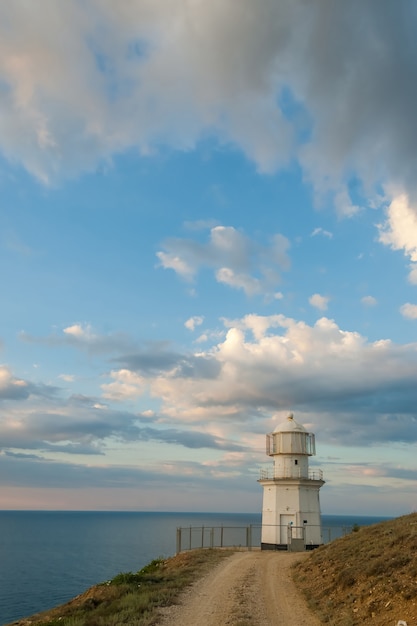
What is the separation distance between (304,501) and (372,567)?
21457 millimetres

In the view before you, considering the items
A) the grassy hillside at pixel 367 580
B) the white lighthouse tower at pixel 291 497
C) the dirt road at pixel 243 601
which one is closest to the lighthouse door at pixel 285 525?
the white lighthouse tower at pixel 291 497

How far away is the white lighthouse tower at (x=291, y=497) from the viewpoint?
3653cm

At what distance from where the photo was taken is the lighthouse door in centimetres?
3641

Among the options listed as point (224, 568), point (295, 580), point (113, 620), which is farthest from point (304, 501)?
point (113, 620)

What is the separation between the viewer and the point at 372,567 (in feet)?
55.2

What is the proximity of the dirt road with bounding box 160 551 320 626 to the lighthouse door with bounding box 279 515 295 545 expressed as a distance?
1189 cm

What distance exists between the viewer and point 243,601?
17.0 metres

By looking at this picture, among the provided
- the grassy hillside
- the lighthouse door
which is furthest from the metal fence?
the grassy hillside

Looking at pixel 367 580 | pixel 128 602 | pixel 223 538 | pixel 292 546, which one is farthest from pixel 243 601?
pixel 223 538

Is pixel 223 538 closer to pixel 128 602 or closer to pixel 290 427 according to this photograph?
pixel 290 427

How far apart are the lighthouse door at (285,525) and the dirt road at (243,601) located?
11886 millimetres

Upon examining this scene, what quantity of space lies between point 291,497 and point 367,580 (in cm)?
2180

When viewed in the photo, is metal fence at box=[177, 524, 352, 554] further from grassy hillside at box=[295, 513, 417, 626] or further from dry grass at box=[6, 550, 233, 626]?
grassy hillside at box=[295, 513, 417, 626]

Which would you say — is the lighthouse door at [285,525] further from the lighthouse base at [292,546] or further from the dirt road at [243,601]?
the dirt road at [243,601]
